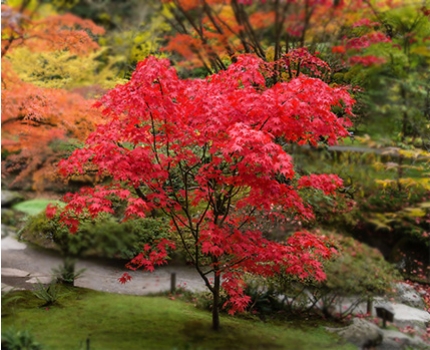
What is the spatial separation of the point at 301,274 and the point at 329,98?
1.85 meters

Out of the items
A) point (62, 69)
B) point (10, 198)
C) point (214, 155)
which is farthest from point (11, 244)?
point (214, 155)

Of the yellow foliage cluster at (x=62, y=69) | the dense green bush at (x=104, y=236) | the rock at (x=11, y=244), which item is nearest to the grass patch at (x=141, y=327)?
the dense green bush at (x=104, y=236)

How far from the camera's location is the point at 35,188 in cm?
674

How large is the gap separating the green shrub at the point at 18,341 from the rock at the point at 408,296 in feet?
14.8

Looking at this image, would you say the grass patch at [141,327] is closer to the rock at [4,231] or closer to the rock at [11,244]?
the rock at [11,244]

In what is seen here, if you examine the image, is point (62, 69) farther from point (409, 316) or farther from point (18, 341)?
point (409, 316)

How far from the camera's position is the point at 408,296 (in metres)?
6.03

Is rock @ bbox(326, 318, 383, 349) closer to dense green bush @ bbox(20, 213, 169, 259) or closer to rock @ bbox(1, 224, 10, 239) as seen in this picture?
dense green bush @ bbox(20, 213, 169, 259)

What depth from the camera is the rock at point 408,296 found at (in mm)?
5926

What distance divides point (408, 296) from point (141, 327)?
360 centimetres

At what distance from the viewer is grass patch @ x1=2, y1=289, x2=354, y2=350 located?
4547 millimetres

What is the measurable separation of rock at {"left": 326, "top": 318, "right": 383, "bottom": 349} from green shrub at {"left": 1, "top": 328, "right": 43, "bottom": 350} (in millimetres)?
3267

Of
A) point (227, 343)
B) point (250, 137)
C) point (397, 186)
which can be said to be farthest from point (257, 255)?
point (397, 186)

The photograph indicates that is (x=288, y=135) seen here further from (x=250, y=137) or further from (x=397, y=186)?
(x=397, y=186)
